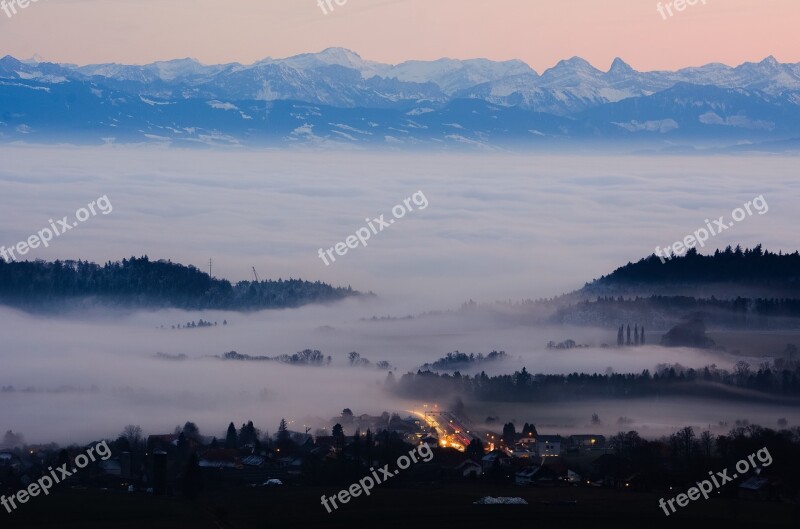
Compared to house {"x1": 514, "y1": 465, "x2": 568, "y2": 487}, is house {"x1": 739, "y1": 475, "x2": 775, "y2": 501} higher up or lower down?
higher up

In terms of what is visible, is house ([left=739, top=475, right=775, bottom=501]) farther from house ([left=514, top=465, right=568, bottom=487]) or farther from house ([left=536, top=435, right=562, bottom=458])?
house ([left=536, top=435, right=562, bottom=458])

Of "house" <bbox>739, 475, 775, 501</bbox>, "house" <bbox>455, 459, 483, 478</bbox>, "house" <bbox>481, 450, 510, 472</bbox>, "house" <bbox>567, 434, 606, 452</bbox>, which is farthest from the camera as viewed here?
"house" <bbox>567, 434, 606, 452</bbox>

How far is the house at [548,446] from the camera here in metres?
153

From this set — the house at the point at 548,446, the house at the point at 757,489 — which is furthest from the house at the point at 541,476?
the house at the point at 548,446

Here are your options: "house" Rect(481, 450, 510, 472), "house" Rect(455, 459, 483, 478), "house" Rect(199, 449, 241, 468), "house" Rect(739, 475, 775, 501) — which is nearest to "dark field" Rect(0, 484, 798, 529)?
"house" Rect(739, 475, 775, 501)

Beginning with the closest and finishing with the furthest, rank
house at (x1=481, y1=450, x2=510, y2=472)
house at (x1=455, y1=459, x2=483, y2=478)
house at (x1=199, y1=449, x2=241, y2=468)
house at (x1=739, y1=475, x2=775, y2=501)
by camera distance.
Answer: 1. house at (x1=739, y1=475, x2=775, y2=501)
2. house at (x1=455, y1=459, x2=483, y2=478)
3. house at (x1=481, y1=450, x2=510, y2=472)
4. house at (x1=199, y1=449, x2=241, y2=468)

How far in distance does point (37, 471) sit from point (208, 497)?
76.5 feet

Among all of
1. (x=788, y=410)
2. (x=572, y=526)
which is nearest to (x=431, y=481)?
(x=572, y=526)

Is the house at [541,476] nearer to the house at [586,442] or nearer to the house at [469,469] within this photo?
the house at [469,469]

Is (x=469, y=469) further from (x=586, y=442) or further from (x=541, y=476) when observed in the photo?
(x=586, y=442)

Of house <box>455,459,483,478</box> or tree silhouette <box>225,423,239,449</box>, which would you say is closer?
house <box>455,459,483,478</box>

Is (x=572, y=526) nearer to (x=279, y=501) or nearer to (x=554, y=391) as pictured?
(x=279, y=501)

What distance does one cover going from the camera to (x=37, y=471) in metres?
134

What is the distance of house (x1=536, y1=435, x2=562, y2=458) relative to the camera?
502ft
